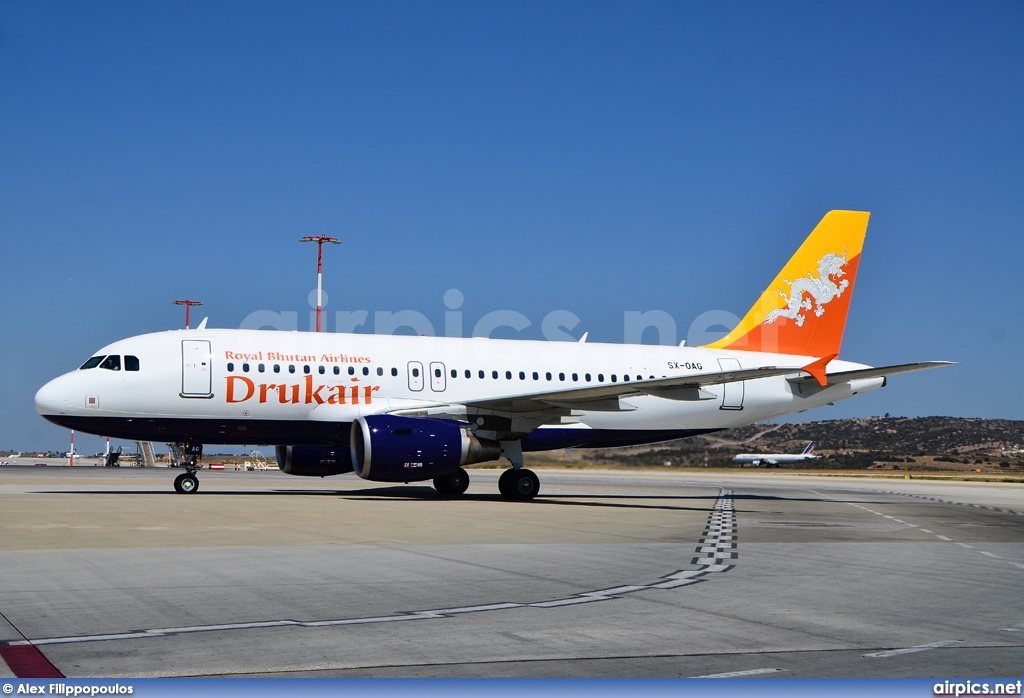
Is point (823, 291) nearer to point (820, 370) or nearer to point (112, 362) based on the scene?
point (820, 370)

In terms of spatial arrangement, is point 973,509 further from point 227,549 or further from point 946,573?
point 227,549

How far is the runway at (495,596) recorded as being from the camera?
21.4 ft

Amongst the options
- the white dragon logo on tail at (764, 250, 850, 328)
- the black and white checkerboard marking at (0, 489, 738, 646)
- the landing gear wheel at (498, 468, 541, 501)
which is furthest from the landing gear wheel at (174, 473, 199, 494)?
the white dragon logo on tail at (764, 250, 850, 328)

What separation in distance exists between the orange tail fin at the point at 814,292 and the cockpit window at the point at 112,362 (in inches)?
704

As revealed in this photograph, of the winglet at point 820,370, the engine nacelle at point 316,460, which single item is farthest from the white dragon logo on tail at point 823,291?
the engine nacelle at point 316,460

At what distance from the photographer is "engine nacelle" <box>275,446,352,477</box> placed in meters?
26.8

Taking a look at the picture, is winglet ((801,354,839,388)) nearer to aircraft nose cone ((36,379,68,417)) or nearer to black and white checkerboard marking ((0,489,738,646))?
black and white checkerboard marking ((0,489,738,646))

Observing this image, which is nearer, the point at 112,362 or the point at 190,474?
the point at 112,362

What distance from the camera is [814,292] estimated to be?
3103 centimetres

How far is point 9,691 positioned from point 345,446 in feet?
69.3

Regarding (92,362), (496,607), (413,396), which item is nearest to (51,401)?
(92,362)

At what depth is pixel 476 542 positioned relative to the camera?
1457cm

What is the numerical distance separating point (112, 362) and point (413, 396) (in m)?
7.31

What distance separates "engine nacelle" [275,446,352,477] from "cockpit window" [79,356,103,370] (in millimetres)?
5315
